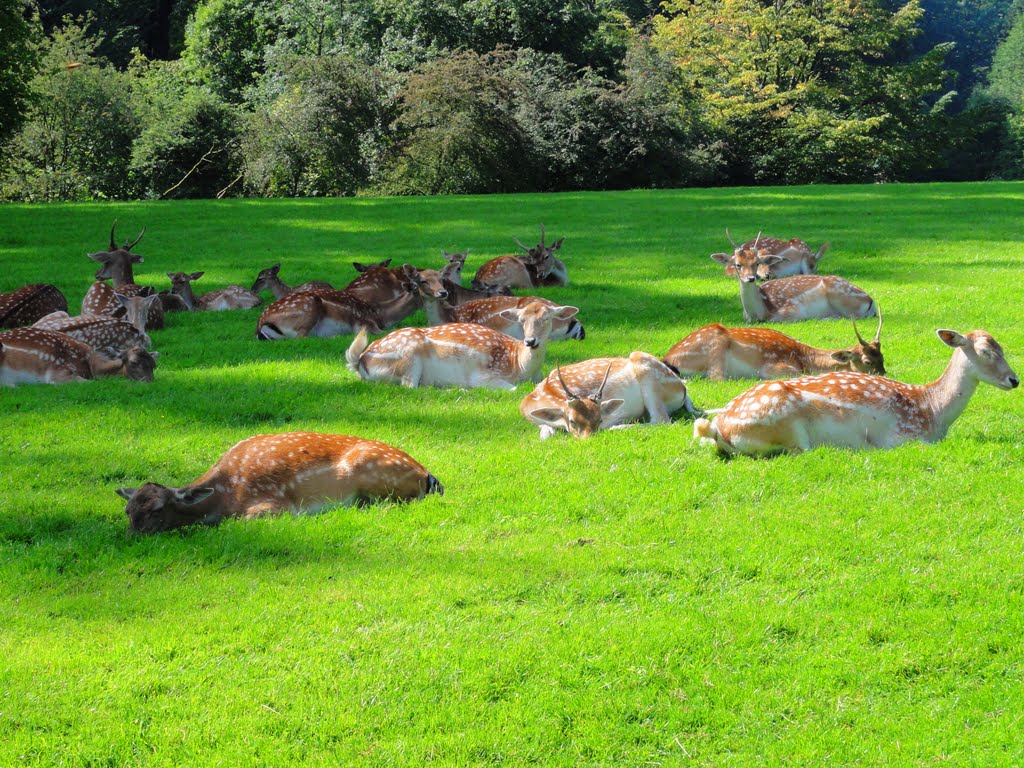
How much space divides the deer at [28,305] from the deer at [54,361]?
7.18 ft

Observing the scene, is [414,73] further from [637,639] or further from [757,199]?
[637,639]

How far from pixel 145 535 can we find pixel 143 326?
19.2 ft

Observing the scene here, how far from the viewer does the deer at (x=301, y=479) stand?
19.8ft

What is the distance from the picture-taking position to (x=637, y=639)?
15.1ft

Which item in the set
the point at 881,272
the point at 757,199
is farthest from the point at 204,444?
the point at 757,199

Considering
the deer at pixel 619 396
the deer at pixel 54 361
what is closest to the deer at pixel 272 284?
the deer at pixel 54 361

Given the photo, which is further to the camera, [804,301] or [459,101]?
[459,101]

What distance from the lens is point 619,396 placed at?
8008 millimetres

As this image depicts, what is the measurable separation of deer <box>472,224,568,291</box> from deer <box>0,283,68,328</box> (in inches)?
183

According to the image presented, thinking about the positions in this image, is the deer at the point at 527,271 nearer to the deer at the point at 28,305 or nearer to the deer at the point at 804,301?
the deer at the point at 804,301

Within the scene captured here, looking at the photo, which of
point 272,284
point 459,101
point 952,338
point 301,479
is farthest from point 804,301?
point 459,101

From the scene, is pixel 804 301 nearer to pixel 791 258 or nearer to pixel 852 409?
pixel 791 258

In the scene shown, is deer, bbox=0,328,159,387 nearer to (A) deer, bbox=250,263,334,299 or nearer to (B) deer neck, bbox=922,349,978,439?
(A) deer, bbox=250,263,334,299

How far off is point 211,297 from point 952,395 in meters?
8.92
